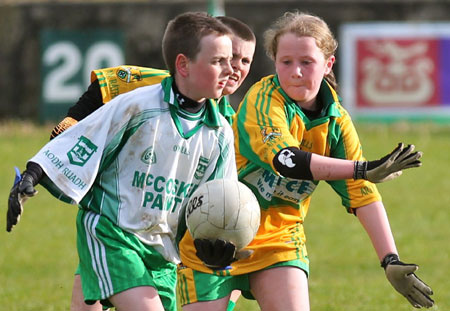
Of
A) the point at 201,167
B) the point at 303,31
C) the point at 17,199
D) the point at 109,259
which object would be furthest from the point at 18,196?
the point at 303,31

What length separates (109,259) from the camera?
→ 15.6 feet

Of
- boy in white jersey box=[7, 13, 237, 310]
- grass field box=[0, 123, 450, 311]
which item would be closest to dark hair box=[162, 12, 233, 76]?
boy in white jersey box=[7, 13, 237, 310]

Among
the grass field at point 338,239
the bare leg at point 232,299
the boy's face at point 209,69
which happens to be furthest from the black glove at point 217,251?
the grass field at point 338,239

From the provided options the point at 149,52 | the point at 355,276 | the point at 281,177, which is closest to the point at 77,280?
the point at 281,177

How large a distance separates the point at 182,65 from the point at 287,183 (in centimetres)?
95

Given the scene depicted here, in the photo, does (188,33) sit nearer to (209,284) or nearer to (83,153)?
(83,153)

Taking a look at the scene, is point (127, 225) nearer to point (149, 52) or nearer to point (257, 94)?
point (257, 94)

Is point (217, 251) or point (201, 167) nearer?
point (217, 251)

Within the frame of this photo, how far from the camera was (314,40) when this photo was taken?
5.35 metres

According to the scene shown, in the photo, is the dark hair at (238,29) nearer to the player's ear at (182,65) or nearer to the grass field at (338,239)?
the player's ear at (182,65)

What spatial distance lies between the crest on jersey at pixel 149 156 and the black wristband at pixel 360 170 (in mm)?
920

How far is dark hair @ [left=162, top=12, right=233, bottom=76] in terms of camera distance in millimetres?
4871

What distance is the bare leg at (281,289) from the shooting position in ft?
17.4

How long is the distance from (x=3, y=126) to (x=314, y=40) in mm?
13488
